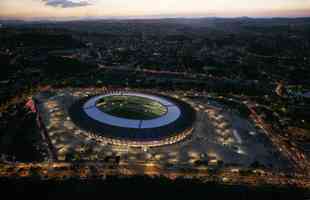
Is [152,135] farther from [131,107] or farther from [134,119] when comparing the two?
[131,107]

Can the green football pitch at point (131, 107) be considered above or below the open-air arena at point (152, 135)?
above

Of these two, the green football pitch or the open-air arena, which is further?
the green football pitch

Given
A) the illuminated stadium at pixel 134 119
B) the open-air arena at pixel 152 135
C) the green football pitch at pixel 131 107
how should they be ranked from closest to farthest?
the open-air arena at pixel 152 135 < the illuminated stadium at pixel 134 119 < the green football pitch at pixel 131 107

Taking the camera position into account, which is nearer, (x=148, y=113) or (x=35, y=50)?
(x=148, y=113)

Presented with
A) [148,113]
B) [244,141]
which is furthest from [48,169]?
[244,141]

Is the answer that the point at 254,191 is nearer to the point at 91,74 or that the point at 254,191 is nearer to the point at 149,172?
the point at 149,172

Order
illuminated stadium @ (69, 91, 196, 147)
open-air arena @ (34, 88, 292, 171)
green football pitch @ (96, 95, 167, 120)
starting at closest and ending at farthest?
open-air arena @ (34, 88, 292, 171), illuminated stadium @ (69, 91, 196, 147), green football pitch @ (96, 95, 167, 120)

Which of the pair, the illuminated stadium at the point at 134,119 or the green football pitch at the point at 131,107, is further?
the green football pitch at the point at 131,107

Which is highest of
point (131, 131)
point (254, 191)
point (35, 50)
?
point (35, 50)

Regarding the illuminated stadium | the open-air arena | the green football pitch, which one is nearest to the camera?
the open-air arena
